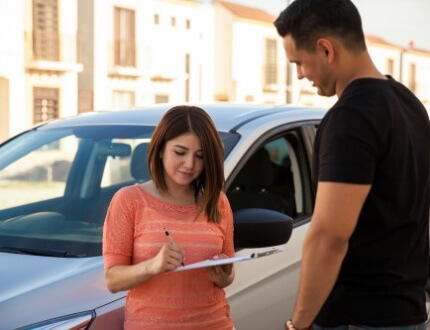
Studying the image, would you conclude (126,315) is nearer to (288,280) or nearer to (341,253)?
(341,253)

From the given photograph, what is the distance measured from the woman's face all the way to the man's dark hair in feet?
1.63

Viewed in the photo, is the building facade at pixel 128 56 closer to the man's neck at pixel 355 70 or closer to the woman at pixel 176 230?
the woman at pixel 176 230

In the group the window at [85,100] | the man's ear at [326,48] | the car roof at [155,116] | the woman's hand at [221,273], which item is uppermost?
the window at [85,100]

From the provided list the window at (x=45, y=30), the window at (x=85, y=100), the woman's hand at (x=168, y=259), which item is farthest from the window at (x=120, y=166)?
the window at (x=85, y=100)

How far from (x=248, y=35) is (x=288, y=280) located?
34.7m

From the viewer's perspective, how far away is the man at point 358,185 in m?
2.02

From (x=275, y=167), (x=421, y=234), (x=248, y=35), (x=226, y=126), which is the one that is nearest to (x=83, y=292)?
(x=421, y=234)

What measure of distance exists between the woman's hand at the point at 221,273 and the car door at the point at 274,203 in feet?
2.41

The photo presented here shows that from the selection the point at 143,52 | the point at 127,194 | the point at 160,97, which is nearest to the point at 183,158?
the point at 127,194

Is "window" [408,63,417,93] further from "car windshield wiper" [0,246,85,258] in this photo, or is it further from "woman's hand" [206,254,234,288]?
"woman's hand" [206,254,234,288]

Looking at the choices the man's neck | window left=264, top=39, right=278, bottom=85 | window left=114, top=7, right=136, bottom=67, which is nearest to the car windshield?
the man's neck

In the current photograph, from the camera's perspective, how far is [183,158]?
252cm

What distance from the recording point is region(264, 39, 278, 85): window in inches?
1540

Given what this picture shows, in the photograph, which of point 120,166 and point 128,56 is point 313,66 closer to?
point 120,166
